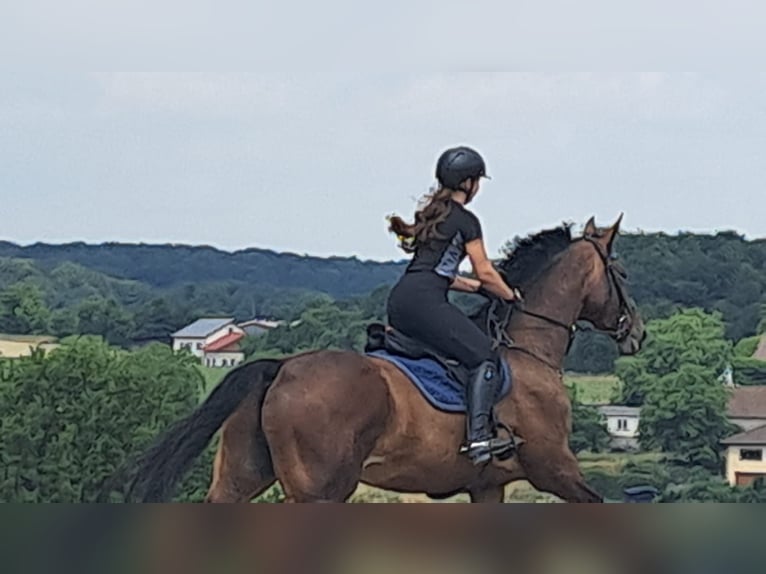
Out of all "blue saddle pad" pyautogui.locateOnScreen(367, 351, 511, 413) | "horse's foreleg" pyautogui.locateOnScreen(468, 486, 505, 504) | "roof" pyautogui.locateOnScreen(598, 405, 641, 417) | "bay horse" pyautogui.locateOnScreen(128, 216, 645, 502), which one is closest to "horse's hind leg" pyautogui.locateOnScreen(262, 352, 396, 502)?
"bay horse" pyautogui.locateOnScreen(128, 216, 645, 502)

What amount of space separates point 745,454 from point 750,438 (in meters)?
0.05

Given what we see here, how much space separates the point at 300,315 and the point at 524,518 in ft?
Answer: 5.00

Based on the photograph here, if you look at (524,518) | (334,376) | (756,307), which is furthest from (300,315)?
(524,518)

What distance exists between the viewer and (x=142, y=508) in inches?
105

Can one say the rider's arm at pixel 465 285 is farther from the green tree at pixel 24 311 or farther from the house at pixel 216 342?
the green tree at pixel 24 311

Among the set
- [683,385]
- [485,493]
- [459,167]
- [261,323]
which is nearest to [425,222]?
[459,167]

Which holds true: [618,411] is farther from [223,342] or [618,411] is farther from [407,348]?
[223,342]

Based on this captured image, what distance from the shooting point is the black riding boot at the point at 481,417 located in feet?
10.9

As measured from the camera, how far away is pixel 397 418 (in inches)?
131

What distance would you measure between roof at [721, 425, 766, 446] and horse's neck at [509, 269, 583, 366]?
2.33 ft

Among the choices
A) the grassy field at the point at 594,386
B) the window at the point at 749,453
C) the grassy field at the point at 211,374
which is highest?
the grassy field at the point at 211,374

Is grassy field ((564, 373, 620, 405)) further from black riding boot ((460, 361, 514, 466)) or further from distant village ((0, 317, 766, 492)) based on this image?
black riding boot ((460, 361, 514, 466))

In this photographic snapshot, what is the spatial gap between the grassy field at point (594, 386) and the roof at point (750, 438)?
0.33 m

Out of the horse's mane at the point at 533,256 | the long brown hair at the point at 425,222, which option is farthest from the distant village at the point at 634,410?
the long brown hair at the point at 425,222
